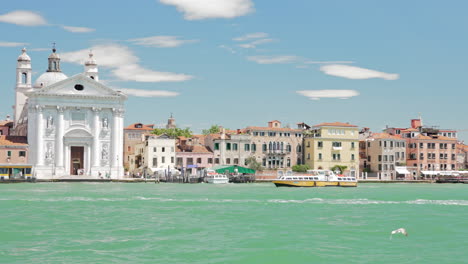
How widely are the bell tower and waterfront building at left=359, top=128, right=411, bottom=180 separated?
40.2 metres

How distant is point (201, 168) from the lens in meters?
75.3

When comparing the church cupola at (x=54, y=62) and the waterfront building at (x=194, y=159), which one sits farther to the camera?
the church cupola at (x=54, y=62)

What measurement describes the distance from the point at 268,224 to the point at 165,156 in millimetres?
50076

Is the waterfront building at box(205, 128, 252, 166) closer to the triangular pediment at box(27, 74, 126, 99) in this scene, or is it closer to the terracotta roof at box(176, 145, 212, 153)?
the terracotta roof at box(176, 145, 212, 153)

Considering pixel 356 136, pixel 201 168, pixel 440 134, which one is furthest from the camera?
pixel 440 134

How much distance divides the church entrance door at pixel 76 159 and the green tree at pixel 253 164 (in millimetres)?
17685

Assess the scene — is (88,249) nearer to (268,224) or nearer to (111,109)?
A: (268,224)

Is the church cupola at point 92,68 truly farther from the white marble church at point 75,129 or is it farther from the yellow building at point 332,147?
the yellow building at point 332,147

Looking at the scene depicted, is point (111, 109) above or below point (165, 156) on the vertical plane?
above

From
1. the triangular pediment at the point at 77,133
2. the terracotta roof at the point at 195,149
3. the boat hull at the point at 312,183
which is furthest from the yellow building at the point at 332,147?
the triangular pediment at the point at 77,133

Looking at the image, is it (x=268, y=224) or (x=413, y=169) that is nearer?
(x=268, y=224)

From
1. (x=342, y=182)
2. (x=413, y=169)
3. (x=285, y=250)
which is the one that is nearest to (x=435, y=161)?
(x=413, y=169)

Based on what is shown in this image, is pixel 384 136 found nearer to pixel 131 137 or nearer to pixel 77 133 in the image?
pixel 131 137

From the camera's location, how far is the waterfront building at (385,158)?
263ft
